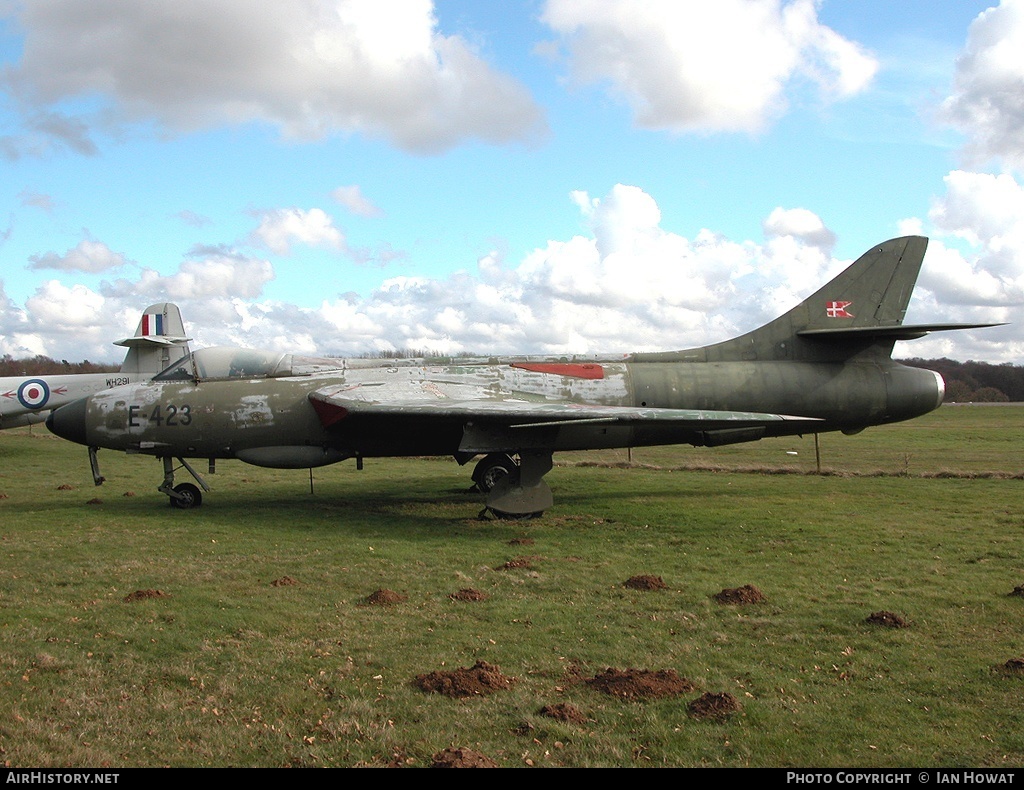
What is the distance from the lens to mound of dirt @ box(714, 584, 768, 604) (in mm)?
7406

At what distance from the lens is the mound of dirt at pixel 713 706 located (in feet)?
15.6

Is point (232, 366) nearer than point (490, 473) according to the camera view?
Yes

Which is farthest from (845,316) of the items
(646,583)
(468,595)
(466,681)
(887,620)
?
(466,681)

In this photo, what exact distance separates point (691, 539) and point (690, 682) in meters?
5.61

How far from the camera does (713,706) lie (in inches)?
191

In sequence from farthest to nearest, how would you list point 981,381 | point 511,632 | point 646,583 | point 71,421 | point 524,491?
point 981,381
point 71,421
point 524,491
point 646,583
point 511,632

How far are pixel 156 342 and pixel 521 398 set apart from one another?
17.9 metres

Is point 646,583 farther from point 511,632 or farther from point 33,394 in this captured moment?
point 33,394

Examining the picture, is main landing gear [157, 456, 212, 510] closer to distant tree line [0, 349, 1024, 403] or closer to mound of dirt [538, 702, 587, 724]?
mound of dirt [538, 702, 587, 724]

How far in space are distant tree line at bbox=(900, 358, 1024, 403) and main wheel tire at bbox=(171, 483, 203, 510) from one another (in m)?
91.0

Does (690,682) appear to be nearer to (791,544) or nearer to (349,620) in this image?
(349,620)

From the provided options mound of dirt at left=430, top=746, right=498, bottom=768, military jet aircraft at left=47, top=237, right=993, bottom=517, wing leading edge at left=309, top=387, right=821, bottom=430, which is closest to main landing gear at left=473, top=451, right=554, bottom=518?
military jet aircraft at left=47, top=237, right=993, bottom=517

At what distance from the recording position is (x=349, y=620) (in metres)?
6.84

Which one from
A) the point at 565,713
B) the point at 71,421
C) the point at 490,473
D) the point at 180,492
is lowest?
the point at 565,713
